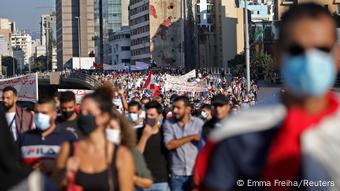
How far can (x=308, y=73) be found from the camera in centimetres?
215

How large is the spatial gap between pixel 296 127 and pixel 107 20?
174 m

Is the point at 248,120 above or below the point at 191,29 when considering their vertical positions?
below

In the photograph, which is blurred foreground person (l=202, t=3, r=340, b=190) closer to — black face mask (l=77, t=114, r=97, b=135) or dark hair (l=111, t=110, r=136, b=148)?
black face mask (l=77, t=114, r=97, b=135)

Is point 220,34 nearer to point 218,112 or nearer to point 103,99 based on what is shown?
point 218,112

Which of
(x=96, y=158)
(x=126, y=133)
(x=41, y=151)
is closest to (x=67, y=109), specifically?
(x=41, y=151)

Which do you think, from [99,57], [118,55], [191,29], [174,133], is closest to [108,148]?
[174,133]

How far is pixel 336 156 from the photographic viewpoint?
2205mm

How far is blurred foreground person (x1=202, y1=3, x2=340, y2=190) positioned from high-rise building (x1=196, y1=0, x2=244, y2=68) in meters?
120

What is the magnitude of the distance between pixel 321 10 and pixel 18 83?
50.5ft

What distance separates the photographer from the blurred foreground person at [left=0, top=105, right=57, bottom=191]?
326cm

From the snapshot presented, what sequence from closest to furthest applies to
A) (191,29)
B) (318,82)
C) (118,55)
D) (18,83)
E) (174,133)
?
(318,82), (174,133), (18,83), (191,29), (118,55)

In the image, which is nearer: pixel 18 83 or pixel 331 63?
pixel 331 63

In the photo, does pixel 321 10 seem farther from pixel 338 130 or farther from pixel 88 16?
pixel 88 16

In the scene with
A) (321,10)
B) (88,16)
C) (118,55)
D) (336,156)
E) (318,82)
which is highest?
(88,16)
